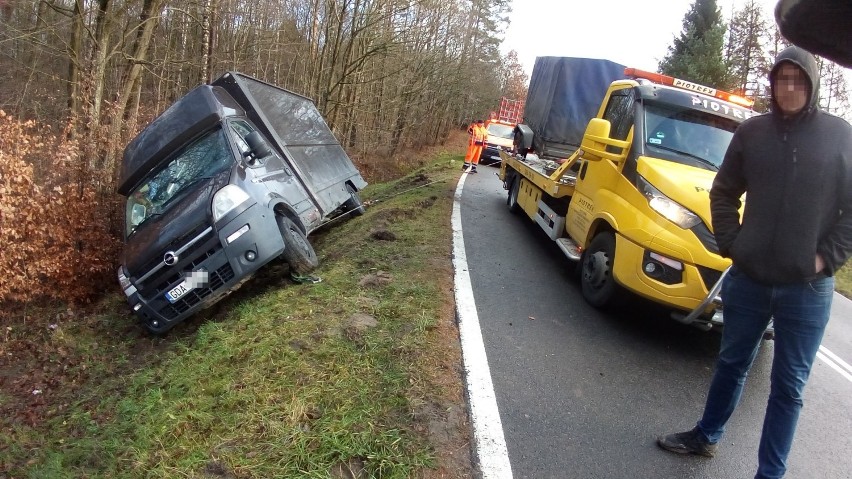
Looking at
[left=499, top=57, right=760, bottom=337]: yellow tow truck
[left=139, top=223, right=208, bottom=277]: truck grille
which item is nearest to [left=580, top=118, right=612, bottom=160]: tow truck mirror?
[left=499, top=57, right=760, bottom=337]: yellow tow truck

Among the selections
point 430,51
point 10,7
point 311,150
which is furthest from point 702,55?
point 10,7

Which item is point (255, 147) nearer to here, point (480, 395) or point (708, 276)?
point (480, 395)

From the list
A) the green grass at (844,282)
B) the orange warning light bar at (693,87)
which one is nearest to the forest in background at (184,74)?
the orange warning light bar at (693,87)

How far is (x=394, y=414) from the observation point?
287cm

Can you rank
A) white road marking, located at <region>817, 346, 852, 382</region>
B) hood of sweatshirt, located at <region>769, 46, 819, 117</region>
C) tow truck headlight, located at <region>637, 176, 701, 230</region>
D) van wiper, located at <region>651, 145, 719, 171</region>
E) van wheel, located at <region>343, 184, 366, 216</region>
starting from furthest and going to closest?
van wheel, located at <region>343, 184, 366, 216</region> → van wiper, located at <region>651, 145, 719, 171</region> → white road marking, located at <region>817, 346, 852, 382</region> → tow truck headlight, located at <region>637, 176, 701, 230</region> → hood of sweatshirt, located at <region>769, 46, 819, 117</region>

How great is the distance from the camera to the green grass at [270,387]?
262 centimetres

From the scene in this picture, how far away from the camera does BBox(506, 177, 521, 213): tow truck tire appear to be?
9.37 meters

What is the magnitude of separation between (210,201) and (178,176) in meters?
1.01

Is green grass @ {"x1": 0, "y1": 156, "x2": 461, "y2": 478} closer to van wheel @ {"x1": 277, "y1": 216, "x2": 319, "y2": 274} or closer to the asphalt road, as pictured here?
van wheel @ {"x1": 277, "y1": 216, "x2": 319, "y2": 274}

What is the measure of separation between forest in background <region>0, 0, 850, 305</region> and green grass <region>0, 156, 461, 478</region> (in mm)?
1606

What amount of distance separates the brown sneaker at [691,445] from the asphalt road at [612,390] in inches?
1.7

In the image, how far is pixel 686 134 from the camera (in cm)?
507

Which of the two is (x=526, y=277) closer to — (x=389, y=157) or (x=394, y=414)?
(x=394, y=414)

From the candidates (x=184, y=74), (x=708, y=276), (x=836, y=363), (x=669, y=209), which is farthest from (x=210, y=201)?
(x=184, y=74)
